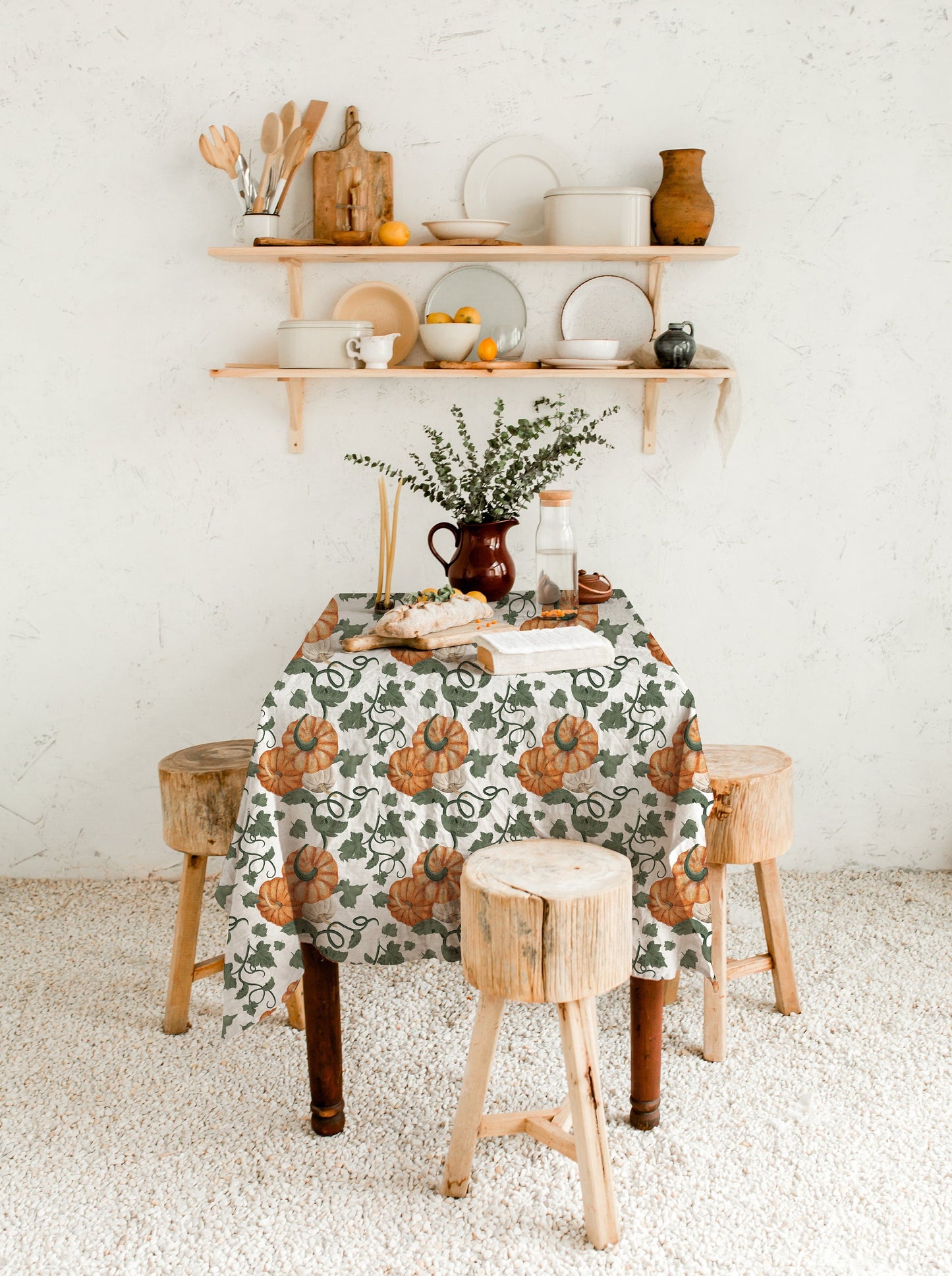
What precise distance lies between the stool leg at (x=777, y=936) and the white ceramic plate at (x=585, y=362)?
1.16 m

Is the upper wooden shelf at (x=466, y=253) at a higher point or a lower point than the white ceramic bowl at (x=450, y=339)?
higher

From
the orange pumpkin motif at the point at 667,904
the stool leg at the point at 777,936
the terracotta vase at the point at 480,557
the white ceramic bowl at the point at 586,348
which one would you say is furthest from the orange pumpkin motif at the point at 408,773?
the white ceramic bowl at the point at 586,348

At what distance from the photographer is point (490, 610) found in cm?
222

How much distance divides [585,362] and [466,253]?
0.37 m

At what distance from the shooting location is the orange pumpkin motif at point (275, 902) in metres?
1.78

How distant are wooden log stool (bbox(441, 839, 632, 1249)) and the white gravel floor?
0.33 feet

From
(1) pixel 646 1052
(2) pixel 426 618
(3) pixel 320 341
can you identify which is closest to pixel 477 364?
(3) pixel 320 341

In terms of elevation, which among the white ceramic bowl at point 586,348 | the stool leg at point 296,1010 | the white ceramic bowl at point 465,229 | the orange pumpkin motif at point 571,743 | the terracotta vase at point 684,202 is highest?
the terracotta vase at point 684,202

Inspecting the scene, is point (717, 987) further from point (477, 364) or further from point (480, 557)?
point (477, 364)

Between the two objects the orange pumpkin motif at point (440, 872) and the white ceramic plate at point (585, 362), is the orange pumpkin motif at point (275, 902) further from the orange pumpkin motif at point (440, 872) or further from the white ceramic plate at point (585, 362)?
the white ceramic plate at point (585, 362)

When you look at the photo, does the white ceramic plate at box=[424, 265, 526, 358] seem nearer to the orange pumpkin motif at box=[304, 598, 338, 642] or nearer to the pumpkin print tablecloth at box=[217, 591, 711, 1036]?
the orange pumpkin motif at box=[304, 598, 338, 642]

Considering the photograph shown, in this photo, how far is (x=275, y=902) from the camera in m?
1.79

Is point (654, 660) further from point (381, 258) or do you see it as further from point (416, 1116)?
point (381, 258)

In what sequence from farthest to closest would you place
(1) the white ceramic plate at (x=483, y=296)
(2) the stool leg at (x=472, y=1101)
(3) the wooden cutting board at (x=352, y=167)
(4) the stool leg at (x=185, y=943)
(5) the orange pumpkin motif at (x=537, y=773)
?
(1) the white ceramic plate at (x=483, y=296)
(3) the wooden cutting board at (x=352, y=167)
(4) the stool leg at (x=185, y=943)
(5) the orange pumpkin motif at (x=537, y=773)
(2) the stool leg at (x=472, y=1101)
